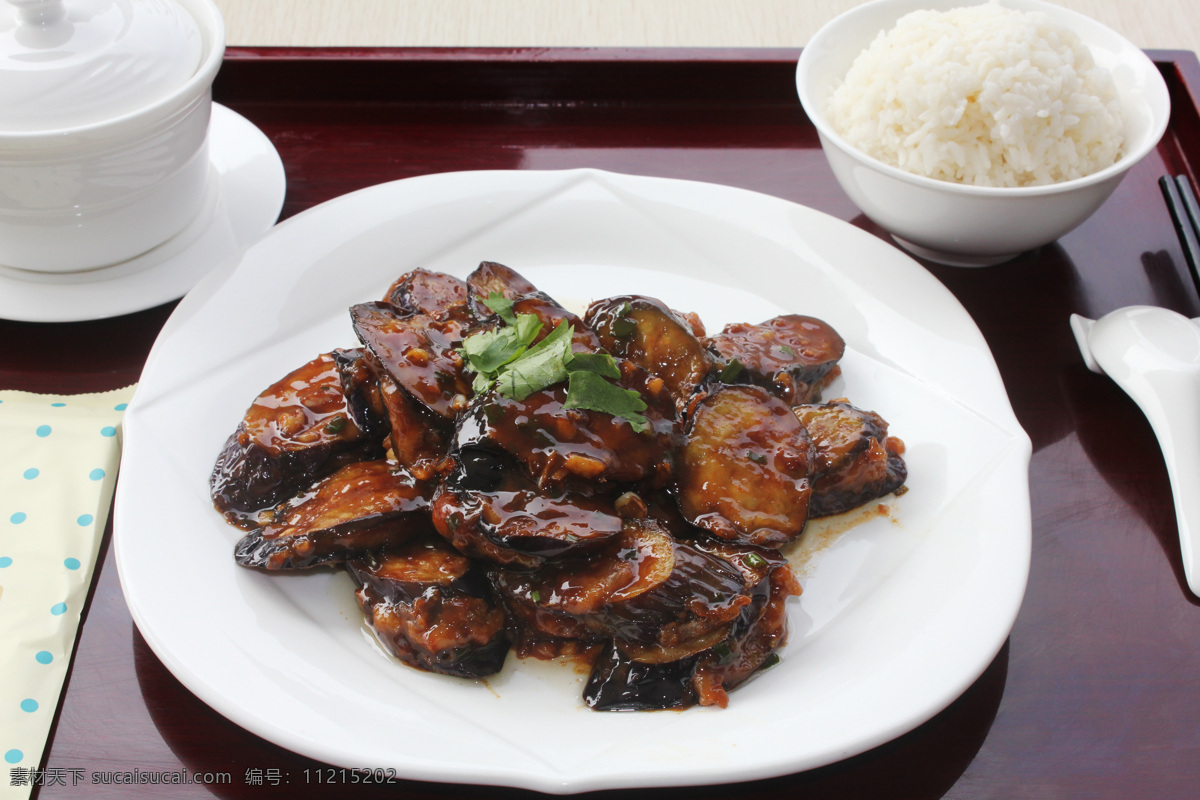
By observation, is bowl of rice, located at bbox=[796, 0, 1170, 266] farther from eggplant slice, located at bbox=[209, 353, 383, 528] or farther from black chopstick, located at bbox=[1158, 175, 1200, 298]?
eggplant slice, located at bbox=[209, 353, 383, 528]

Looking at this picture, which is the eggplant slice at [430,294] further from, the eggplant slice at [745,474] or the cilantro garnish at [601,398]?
the eggplant slice at [745,474]

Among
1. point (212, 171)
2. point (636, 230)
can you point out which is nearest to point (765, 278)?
point (636, 230)

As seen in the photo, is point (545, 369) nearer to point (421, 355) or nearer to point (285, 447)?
point (421, 355)

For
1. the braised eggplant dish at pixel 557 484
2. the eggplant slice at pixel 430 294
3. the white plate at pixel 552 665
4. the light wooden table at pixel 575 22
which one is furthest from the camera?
the light wooden table at pixel 575 22

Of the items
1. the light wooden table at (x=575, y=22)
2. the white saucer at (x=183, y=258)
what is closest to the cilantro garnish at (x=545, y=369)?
the white saucer at (x=183, y=258)

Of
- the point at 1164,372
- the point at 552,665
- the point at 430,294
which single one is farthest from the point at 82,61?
the point at 1164,372

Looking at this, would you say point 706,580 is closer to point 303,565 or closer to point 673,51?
point 303,565
